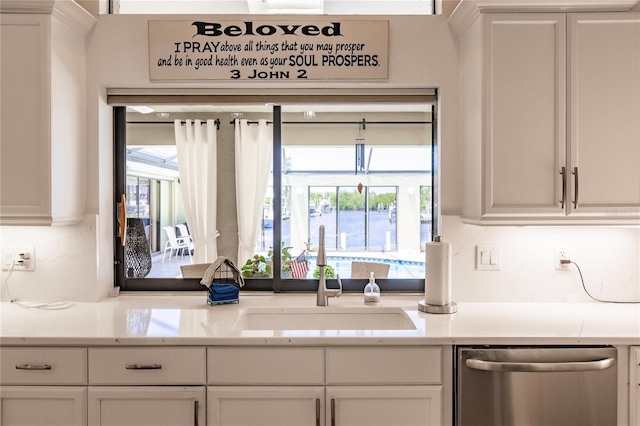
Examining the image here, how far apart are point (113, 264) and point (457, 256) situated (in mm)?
1831

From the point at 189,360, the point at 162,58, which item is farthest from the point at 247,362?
the point at 162,58

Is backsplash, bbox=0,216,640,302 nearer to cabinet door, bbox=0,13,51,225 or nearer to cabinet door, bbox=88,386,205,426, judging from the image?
cabinet door, bbox=0,13,51,225

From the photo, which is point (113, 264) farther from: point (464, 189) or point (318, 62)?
point (464, 189)

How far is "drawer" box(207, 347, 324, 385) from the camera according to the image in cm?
175

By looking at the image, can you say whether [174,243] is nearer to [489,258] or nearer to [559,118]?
[489,258]

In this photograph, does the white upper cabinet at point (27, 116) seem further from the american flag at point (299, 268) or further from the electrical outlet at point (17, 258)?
the american flag at point (299, 268)

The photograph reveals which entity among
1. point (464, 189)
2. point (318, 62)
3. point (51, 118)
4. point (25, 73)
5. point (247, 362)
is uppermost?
point (318, 62)

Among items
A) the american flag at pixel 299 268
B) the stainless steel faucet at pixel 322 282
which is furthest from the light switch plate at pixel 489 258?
the american flag at pixel 299 268

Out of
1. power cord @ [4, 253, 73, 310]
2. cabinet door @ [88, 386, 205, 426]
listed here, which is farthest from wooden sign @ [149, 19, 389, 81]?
cabinet door @ [88, 386, 205, 426]

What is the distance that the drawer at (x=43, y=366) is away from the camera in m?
1.75

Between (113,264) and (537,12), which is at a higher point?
(537,12)

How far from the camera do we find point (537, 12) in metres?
2.01

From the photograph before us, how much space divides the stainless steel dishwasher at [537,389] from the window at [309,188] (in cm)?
81

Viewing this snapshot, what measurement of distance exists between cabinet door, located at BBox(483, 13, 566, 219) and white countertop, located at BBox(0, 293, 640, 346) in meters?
0.47
